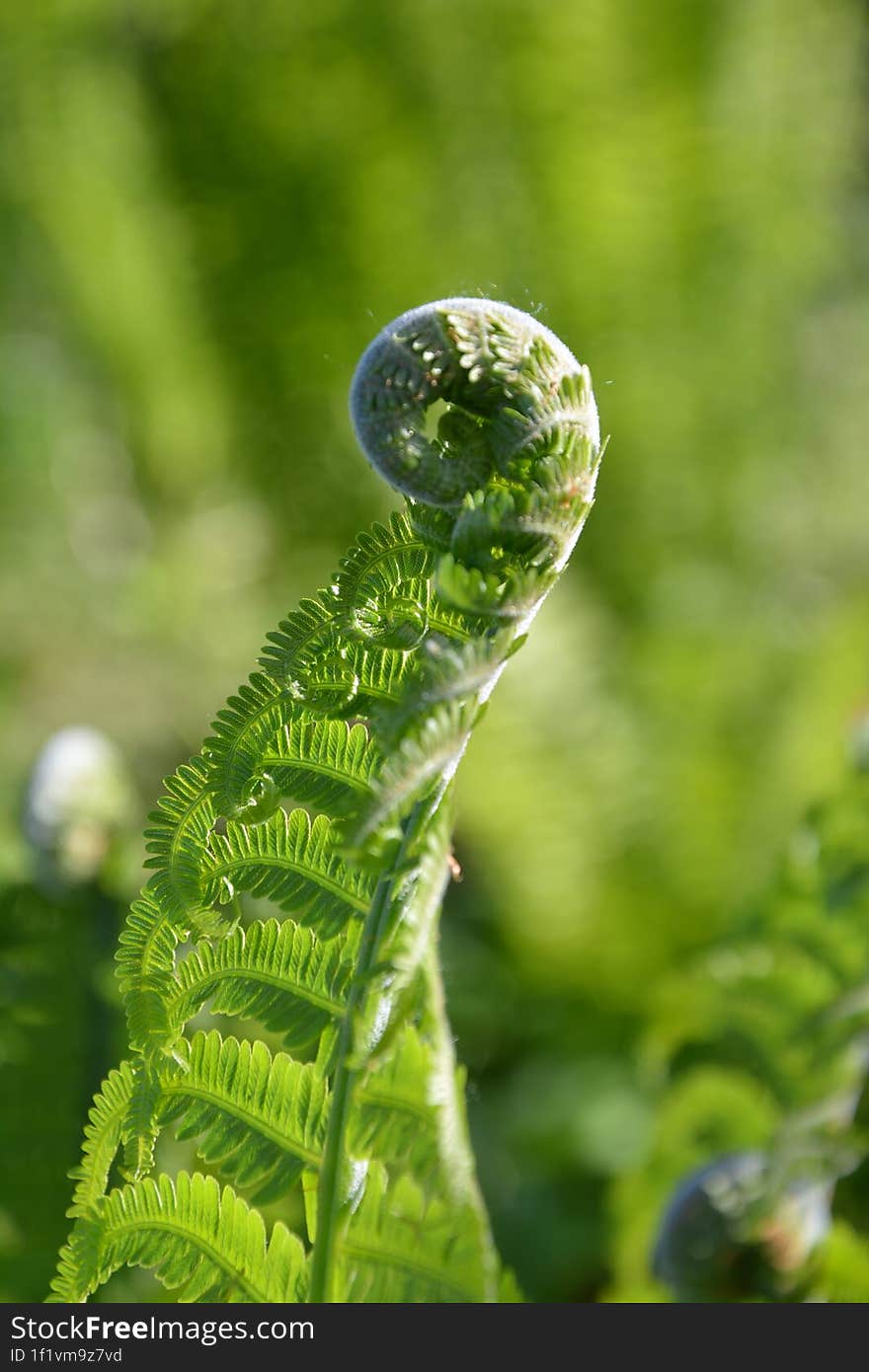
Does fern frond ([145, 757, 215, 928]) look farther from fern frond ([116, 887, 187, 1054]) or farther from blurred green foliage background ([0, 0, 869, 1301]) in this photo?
blurred green foliage background ([0, 0, 869, 1301])

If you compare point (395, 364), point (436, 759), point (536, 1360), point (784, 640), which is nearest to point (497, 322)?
point (395, 364)

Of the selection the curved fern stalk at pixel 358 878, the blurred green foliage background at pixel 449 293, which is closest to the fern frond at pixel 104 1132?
the curved fern stalk at pixel 358 878

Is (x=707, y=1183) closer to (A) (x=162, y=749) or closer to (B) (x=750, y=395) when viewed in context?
(A) (x=162, y=749)

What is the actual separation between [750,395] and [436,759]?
386cm

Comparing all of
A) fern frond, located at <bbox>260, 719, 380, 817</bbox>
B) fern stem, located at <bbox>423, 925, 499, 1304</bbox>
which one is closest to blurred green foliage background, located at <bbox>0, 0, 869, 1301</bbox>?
fern stem, located at <bbox>423, 925, 499, 1304</bbox>

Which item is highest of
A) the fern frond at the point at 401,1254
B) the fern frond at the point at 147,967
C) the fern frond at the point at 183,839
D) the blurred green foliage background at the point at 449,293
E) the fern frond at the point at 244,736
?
the blurred green foliage background at the point at 449,293

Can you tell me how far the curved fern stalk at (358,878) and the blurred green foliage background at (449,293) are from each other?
2.13m

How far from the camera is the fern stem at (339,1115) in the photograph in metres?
0.64

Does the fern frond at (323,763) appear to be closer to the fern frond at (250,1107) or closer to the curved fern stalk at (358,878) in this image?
the curved fern stalk at (358,878)

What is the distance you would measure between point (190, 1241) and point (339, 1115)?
0.13 m

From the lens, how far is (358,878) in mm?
712

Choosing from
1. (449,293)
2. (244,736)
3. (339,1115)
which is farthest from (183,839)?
(449,293)

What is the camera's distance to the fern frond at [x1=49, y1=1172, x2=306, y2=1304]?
77 cm

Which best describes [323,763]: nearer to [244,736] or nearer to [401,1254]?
[244,736]
